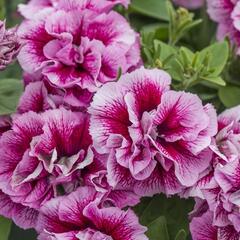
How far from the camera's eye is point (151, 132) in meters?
0.83

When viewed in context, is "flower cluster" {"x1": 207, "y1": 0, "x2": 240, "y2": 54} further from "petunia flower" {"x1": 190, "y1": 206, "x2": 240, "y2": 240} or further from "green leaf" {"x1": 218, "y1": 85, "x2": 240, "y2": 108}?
"petunia flower" {"x1": 190, "y1": 206, "x2": 240, "y2": 240}

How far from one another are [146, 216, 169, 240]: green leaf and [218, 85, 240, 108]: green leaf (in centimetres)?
27

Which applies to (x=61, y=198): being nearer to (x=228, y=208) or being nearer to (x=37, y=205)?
(x=37, y=205)

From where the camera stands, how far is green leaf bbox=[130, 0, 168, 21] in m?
1.31

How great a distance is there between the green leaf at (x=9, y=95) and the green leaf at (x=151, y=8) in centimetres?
39

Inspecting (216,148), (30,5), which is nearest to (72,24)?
(30,5)

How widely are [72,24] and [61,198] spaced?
26cm

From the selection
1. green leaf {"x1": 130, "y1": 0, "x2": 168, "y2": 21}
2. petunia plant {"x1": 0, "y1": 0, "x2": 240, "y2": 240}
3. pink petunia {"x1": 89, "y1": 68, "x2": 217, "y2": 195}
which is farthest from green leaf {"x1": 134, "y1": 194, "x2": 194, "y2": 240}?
green leaf {"x1": 130, "y1": 0, "x2": 168, "y2": 21}

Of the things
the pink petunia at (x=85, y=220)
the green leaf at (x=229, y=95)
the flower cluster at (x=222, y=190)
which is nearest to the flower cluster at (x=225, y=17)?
the green leaf at (x=229, y=95)

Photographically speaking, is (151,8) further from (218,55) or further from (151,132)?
(151,132)

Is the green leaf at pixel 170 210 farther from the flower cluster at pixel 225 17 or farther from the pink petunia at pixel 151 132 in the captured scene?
the flower cluster at pixel 225 17

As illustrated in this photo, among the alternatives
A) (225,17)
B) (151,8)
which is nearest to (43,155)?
(225,17)

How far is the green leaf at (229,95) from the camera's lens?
107cm

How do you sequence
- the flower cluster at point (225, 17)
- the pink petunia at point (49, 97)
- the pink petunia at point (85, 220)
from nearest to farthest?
the pink petunia at point (85, 220) < the pink petunia at point (49, 97) < the flower cluster at point (225, 17)
